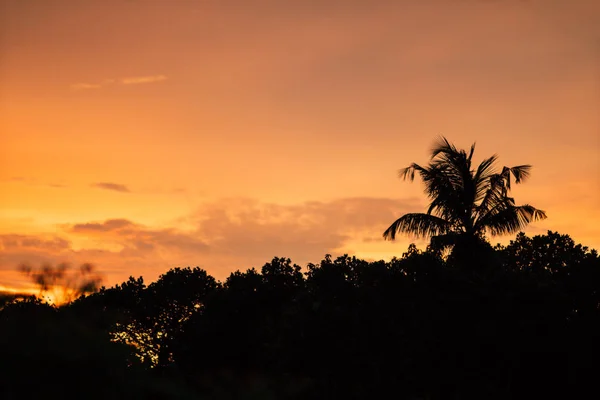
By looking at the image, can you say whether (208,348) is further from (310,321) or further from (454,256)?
(454,256)

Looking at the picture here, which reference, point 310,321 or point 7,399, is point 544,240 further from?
point 7,399

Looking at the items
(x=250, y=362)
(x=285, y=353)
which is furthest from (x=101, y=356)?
(x=250, y=362)

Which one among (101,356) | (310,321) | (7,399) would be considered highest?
(310,321)

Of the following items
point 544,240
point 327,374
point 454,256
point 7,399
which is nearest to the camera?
point 7,399

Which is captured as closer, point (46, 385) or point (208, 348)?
point (46, 385)

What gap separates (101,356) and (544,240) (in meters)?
21.6

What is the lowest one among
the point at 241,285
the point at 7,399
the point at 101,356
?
the point at 7,399

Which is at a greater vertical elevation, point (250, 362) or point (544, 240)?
point (544, 240)

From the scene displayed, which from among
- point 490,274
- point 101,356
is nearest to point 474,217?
point 490,274

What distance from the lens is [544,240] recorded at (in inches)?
1115

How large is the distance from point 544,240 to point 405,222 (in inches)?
249

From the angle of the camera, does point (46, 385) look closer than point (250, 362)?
Yes

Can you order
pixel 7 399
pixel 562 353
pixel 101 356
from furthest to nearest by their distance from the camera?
pixel 562 353, pixel 101 356, pixel 7 399

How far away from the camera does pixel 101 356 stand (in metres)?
12.0
